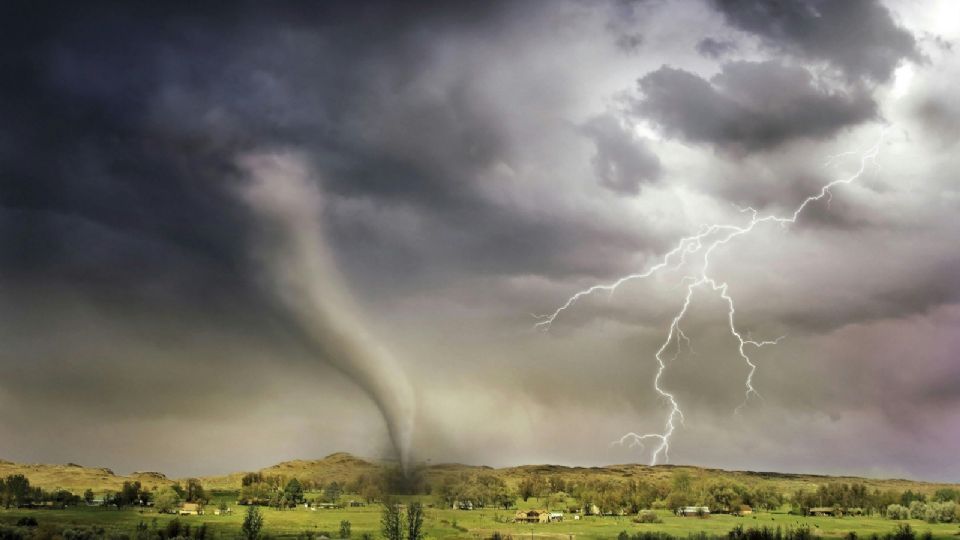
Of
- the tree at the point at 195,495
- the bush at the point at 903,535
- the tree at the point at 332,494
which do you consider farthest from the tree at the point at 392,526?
the tree at the point at 195,495

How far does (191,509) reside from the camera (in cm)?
15238

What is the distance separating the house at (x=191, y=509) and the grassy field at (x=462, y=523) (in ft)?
18.1

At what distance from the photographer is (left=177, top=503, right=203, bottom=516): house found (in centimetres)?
14562

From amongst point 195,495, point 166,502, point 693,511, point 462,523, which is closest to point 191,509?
point 166,502

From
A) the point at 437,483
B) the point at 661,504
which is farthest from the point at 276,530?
the point at 661,504

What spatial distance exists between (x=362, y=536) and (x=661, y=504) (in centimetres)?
10405

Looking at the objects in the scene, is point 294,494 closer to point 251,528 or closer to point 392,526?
point 251,528

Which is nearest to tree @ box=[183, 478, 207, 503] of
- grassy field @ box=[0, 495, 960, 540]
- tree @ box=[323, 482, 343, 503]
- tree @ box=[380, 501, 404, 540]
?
grassy field @ box=[0, 495, 960, 540]

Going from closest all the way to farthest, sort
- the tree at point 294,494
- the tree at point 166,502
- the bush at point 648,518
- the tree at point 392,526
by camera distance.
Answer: the tree at point 392,526
the bush at point 648,518
the tree at point 166,502
the tree at point 294,494

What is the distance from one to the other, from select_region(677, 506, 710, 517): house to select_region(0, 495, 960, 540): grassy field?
3.31 meters

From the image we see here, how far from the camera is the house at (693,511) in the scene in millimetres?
159375

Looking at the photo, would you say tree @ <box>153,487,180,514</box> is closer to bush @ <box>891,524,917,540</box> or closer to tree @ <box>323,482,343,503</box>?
tree @ <box>323,482,343,503</box>

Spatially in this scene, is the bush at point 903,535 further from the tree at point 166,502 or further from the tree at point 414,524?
the tree at point 166,502

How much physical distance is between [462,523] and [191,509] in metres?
60.3
